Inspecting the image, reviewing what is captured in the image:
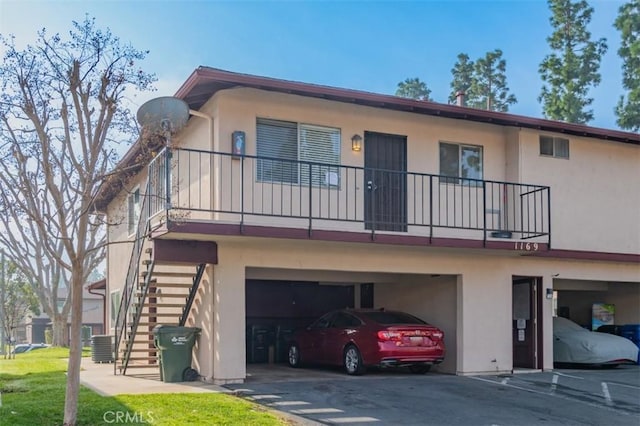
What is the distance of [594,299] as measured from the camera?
18.8 meters

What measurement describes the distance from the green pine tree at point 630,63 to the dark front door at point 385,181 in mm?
22193

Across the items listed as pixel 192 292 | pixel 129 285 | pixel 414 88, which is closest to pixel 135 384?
pixel 192 292

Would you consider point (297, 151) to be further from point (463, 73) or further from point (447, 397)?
point (463, 73)

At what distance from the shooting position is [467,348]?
1391 cm

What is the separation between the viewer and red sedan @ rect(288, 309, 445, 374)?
12.8 metres

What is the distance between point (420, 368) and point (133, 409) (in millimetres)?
6795

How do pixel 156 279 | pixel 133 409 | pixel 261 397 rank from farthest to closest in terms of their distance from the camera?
1. pixel 156 279
2. pixel 261 397
3. pixel 133 409

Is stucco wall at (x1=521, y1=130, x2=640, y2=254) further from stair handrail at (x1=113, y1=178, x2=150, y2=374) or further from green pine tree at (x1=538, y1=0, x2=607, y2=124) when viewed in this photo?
green pine tree at (x1=538, y1=0, x2=607, y2=124)

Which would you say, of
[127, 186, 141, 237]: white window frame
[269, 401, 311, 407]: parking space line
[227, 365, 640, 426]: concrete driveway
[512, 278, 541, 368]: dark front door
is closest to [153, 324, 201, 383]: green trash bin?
[227, 365, 640, 426]: concrete driveway

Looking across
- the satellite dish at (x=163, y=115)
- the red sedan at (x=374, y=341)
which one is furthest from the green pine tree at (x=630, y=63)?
the satellite dish at (x=163, y=115)

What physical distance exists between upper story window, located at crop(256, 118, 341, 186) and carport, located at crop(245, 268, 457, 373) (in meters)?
2.15

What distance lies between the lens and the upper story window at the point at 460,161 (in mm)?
14477

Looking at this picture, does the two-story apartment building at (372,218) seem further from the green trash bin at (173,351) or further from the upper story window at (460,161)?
the green trash bin at (173,351)

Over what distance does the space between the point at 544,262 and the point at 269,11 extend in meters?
7.76
